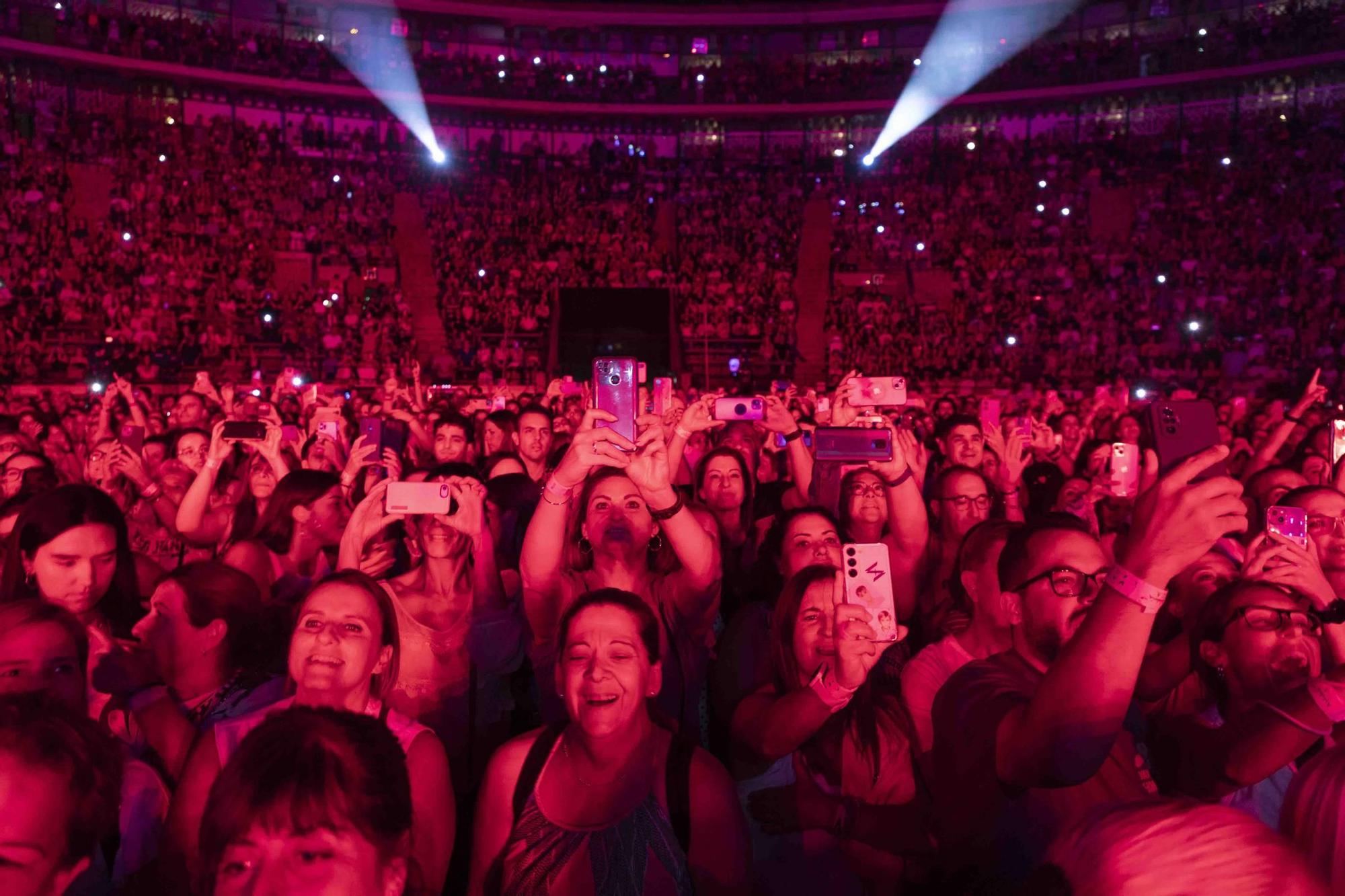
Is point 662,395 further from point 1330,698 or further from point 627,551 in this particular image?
point 1330,698

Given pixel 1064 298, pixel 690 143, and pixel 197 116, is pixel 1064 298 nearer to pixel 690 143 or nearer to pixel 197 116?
pixel 690 143

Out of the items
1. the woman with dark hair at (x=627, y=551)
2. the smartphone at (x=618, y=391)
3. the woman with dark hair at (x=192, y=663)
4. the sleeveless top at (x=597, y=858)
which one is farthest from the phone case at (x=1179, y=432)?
the woman with dark hair at (x=192, y=663)

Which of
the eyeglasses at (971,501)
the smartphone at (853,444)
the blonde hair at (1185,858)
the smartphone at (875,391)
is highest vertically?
the smartphone at (875,391)

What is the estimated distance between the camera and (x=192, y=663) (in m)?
3.37

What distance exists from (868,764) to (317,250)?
26.3 m

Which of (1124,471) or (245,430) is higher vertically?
(245,430)

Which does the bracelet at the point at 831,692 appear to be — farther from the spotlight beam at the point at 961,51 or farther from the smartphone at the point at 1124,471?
the spotlight beam at the point at 961,51

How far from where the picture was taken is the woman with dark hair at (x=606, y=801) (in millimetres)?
2520

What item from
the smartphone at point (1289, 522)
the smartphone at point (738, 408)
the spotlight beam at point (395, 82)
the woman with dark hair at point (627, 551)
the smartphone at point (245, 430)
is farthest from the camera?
the spotlight beam at point (395, 82)

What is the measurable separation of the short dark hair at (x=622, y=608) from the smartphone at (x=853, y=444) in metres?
1.46

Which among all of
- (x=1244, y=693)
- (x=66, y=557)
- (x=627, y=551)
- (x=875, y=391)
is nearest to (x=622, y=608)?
(x=627, y=551)

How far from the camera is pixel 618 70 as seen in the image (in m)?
34.4

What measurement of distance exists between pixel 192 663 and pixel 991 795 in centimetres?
244

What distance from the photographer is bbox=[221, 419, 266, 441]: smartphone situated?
5.22 metres
